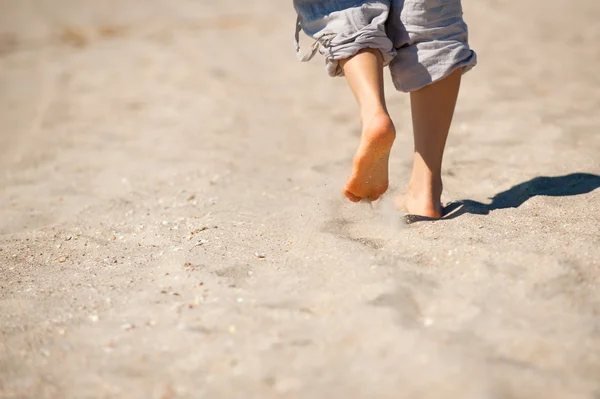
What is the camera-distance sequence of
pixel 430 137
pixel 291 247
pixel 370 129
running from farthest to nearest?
1. pixel 430 137
2. pixel 291 247
3. pixel 370 129

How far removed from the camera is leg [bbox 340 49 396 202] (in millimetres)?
1796

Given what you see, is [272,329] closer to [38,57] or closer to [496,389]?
[496,389]

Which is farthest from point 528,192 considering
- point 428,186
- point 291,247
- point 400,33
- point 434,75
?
point 291,247

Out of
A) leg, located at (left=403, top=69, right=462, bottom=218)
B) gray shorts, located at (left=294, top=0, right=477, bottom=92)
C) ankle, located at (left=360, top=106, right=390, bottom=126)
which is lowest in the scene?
leg, located at (left=403, top=69, right=462, bottom=218)

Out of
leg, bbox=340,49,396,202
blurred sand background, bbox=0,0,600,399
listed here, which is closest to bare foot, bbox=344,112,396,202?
leg, bbox=340,49,396,202

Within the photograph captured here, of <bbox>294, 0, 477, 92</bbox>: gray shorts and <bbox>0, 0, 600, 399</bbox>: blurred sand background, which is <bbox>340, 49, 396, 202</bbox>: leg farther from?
<bbox>0, 0, 600, 399</bbox>: blurred sand background

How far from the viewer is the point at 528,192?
2.32 m

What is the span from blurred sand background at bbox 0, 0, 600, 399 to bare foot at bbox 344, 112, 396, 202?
5.7 inches

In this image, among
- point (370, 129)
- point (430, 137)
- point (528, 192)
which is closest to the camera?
point (370, 129)

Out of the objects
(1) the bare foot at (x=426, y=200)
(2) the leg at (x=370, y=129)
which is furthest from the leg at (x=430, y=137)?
(2) the leg at (x=370, y=129)

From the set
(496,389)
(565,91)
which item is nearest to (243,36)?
(565,91)

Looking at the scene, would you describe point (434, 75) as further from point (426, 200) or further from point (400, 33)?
point (426, 200)

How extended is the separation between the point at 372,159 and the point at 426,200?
1.17ft

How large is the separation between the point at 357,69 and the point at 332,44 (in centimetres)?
11
